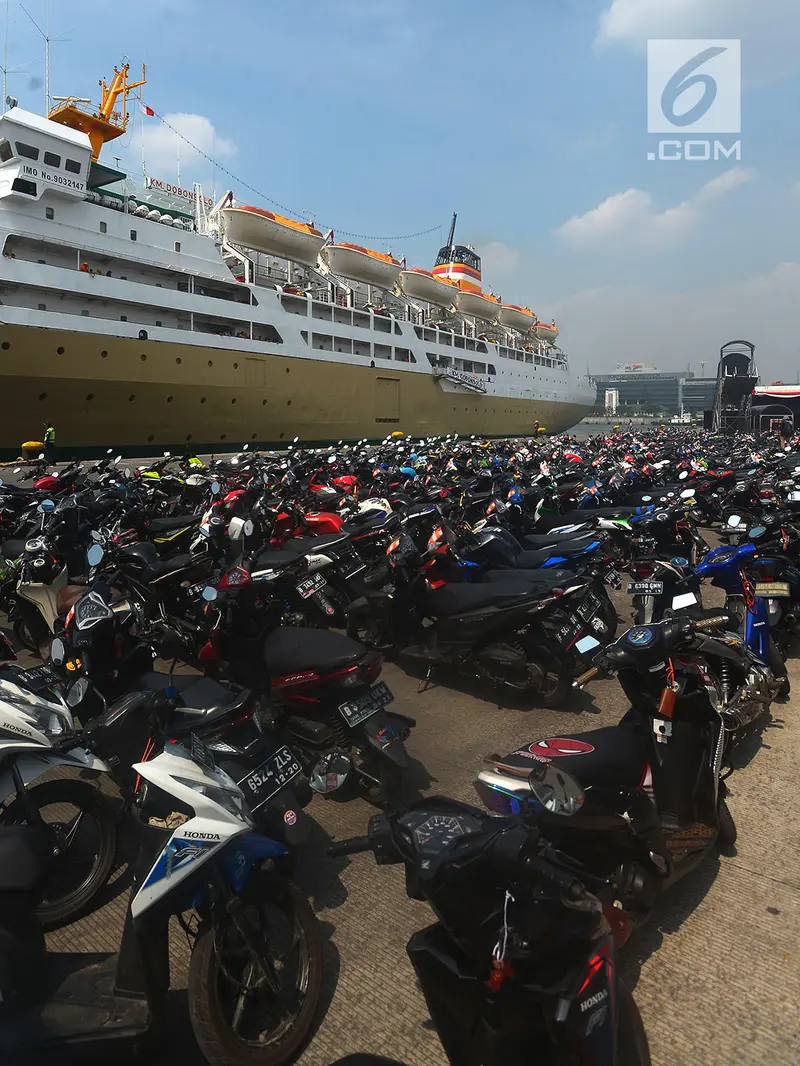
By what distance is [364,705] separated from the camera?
3119 millimetres

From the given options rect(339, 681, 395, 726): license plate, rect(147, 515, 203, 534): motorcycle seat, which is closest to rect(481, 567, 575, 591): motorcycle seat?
rect(339, 681, 395, 726): license plate

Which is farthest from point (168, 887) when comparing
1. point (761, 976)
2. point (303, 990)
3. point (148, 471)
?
point (148, 471)

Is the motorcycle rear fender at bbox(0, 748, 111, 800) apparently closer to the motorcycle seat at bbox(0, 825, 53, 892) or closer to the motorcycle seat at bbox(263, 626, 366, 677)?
the motorcycle seat at bbox(0, 825, 53, 892)

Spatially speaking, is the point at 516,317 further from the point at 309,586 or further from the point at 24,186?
the point at 309,586

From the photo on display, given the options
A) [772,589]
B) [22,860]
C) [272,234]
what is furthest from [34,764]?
[272,234]

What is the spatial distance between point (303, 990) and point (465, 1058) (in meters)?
0.69

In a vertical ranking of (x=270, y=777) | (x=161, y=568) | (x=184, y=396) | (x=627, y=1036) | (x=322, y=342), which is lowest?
(x=627, y=1036)

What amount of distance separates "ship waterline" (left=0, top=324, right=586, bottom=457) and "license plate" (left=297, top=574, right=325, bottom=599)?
59.9 feet

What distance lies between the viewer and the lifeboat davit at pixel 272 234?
→ 26016mm

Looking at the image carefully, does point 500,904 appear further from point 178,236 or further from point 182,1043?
point 178,236

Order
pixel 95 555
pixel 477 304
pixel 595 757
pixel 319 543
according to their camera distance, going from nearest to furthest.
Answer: pixel 595 757
pixel 95 555
pixel 319 543
pixel 477 304

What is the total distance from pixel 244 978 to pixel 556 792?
121 cm

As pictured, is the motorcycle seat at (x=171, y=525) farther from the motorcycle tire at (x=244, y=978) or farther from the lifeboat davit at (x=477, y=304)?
the lifeboat davit at (x=477, y=304)

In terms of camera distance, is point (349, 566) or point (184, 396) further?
point (184, 396)
